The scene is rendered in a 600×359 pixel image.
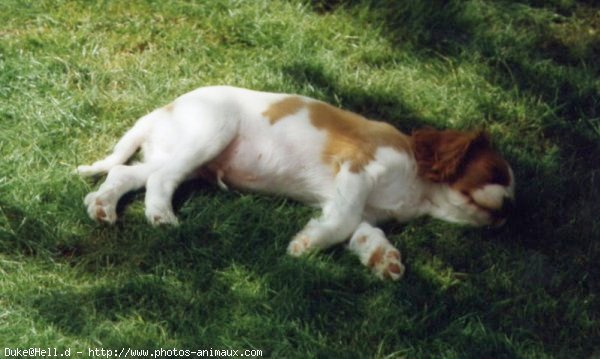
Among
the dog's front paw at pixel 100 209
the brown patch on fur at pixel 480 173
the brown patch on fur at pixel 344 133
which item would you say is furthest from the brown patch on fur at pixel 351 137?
the dog's front paw at pixel 100 209

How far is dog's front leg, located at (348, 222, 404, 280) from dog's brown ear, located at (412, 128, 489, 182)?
0.45m

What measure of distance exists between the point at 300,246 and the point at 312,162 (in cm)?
56

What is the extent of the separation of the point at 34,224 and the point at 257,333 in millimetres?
1235

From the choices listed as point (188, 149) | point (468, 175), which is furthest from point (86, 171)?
point (468, 175)

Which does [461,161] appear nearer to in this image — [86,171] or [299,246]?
[299,246]

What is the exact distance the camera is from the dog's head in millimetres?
4410

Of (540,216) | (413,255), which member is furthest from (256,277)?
(540,216)

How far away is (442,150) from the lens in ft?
14.8

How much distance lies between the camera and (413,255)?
4281mm

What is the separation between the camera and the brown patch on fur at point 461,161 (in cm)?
444

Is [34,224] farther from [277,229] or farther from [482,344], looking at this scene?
[482,344]

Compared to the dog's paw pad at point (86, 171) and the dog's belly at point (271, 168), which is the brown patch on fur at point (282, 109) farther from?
the dog's paw pad at point (86, 171)

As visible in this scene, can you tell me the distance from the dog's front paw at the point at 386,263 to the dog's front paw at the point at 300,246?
285mm

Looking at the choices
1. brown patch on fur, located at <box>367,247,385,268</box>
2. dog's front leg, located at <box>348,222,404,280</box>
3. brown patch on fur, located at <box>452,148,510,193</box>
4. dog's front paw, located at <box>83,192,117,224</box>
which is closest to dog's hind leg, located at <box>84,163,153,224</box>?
dog's front paw, located at <box>83,192,117,224</box>
